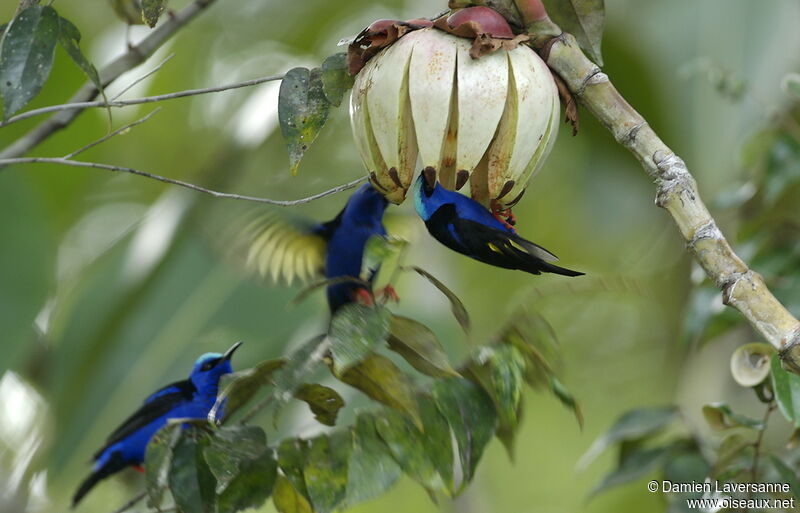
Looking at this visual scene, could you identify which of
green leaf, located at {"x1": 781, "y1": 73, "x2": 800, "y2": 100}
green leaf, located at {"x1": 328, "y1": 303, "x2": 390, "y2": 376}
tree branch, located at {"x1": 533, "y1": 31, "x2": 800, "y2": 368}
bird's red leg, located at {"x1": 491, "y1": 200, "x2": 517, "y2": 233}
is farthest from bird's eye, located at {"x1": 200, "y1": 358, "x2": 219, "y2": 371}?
green leaf, located at {"x1": 781, "y1": 73, "x2": 800, "y2": 100}

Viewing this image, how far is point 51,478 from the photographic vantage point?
8.91 ft

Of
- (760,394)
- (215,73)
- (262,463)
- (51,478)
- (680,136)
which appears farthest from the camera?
(215,73)

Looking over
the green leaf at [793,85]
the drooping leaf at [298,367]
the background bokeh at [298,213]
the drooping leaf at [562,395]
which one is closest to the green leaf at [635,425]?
the background bokeh at [298,213]

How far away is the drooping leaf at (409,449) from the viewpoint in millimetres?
1513

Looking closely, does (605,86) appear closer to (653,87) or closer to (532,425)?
(653,87)

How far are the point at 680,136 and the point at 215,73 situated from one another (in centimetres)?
292

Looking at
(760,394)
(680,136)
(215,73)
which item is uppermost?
(760,394)

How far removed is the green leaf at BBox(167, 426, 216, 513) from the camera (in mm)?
1463

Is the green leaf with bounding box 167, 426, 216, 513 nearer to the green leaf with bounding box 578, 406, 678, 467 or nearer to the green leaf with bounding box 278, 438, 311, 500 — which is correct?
the green leaf with bounding box 278, 438, 311, 500

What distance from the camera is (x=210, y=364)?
1963 millimetres

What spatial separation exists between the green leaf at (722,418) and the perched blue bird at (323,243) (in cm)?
78

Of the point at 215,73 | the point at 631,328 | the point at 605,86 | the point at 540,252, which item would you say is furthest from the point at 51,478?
the point at 631,328

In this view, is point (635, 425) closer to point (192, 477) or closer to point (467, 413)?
point (467, 413)

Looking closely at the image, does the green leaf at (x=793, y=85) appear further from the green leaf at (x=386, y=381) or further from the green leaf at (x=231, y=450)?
the green leaf at (x=231, y=450)
